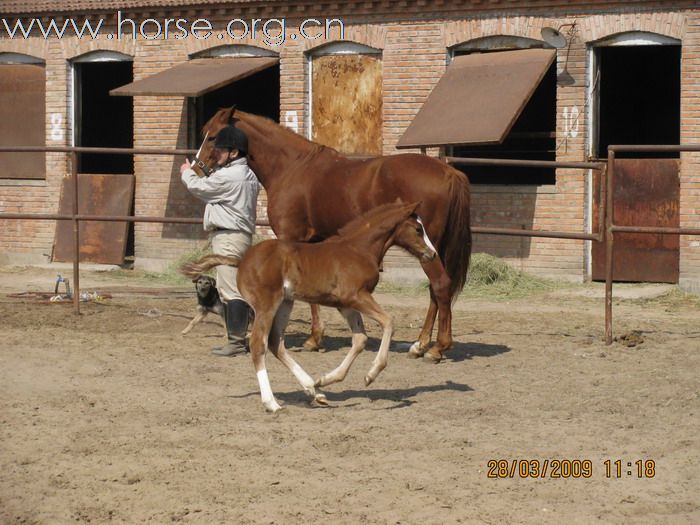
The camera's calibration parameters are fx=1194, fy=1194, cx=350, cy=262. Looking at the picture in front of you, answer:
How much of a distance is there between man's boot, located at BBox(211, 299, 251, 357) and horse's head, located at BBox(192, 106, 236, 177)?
1109mm

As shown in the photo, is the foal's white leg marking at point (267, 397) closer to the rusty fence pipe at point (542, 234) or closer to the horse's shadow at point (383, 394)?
the horse's shadow at point (383, 394)

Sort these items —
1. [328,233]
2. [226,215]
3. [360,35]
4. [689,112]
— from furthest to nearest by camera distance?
1. [360,35]
2. [689,112]
3. [328,233]
4. [226,215]

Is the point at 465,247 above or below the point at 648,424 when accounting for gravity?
above

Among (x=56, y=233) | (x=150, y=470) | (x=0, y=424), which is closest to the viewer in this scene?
(x=150, y=470)

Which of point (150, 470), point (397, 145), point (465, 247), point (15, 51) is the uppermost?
point (15, 51)

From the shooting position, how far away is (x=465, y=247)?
9.80 metres

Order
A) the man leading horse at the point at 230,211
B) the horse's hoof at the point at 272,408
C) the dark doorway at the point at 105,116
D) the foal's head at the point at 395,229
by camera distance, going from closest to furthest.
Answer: the horse's hoof at the point at 272,408 → the foal's head at the point at 395,229 → the man leading horse at the point at 230,211 → the dark doorway at the point at 105,116

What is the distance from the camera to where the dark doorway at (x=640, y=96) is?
18.4 metres

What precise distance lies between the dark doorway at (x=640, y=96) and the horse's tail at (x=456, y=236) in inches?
350

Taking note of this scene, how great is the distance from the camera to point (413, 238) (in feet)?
26.5

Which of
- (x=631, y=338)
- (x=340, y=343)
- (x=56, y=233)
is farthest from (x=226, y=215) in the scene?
(x=56, y=233)

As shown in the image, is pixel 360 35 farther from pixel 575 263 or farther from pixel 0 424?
pixel 0 424

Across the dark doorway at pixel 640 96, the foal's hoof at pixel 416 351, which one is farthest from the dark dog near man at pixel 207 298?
the dark doorway at pixel 640 96

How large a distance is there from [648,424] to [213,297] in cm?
438
